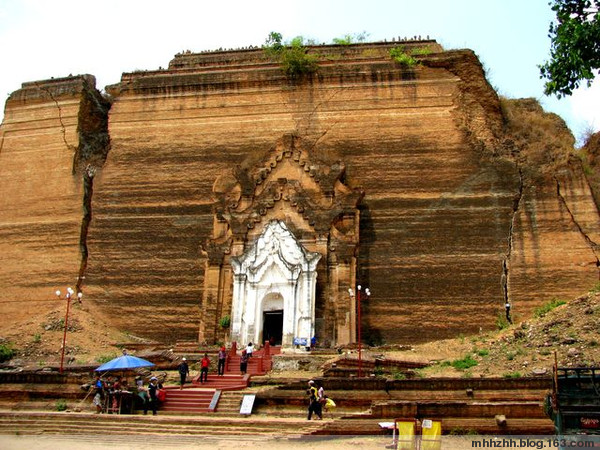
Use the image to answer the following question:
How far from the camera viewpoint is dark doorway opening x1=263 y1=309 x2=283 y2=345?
27.7m

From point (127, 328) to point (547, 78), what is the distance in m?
19.8

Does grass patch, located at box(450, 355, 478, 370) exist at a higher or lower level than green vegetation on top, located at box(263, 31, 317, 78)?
lower

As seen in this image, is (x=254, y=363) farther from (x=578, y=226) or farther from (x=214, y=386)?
(x=578, y=226)


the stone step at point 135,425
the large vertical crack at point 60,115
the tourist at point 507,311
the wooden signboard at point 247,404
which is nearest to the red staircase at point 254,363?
the wooden signboard at point 247,404

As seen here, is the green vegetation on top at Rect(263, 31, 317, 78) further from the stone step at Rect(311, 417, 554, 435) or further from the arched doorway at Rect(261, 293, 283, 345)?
the stone step at Rect(311, 417, 554, 435)

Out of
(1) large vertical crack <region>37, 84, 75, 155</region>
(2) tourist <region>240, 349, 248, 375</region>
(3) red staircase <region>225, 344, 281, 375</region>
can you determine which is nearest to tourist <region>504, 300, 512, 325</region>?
(3) red staircase <region>225, 344, 281, 375</region>

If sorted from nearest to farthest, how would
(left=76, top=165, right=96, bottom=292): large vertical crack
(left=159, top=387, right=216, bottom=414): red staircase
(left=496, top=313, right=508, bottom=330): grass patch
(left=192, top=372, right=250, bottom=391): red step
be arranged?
(left=159, top=387, right=216, bottom=414): red staircase → (left=192, top=372, right=250, bottom=391): red step → (left=496, top=313, right=508, bottom=330): grass patch → (left=76, top=165, right=96, bottom=292): large vertical crack

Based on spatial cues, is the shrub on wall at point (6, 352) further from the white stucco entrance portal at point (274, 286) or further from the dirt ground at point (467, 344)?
the white stucco entrance portal at point (274, 286)

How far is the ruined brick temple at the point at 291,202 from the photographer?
2641 cm

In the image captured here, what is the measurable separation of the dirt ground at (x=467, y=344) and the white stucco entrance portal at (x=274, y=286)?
10.2 ft

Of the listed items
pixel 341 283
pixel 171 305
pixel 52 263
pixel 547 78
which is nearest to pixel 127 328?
pixel 171 305

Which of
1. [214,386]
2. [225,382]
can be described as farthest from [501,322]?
[214,386]

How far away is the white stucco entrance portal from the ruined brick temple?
6 cm

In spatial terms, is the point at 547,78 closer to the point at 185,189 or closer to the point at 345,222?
the point at 345,222
